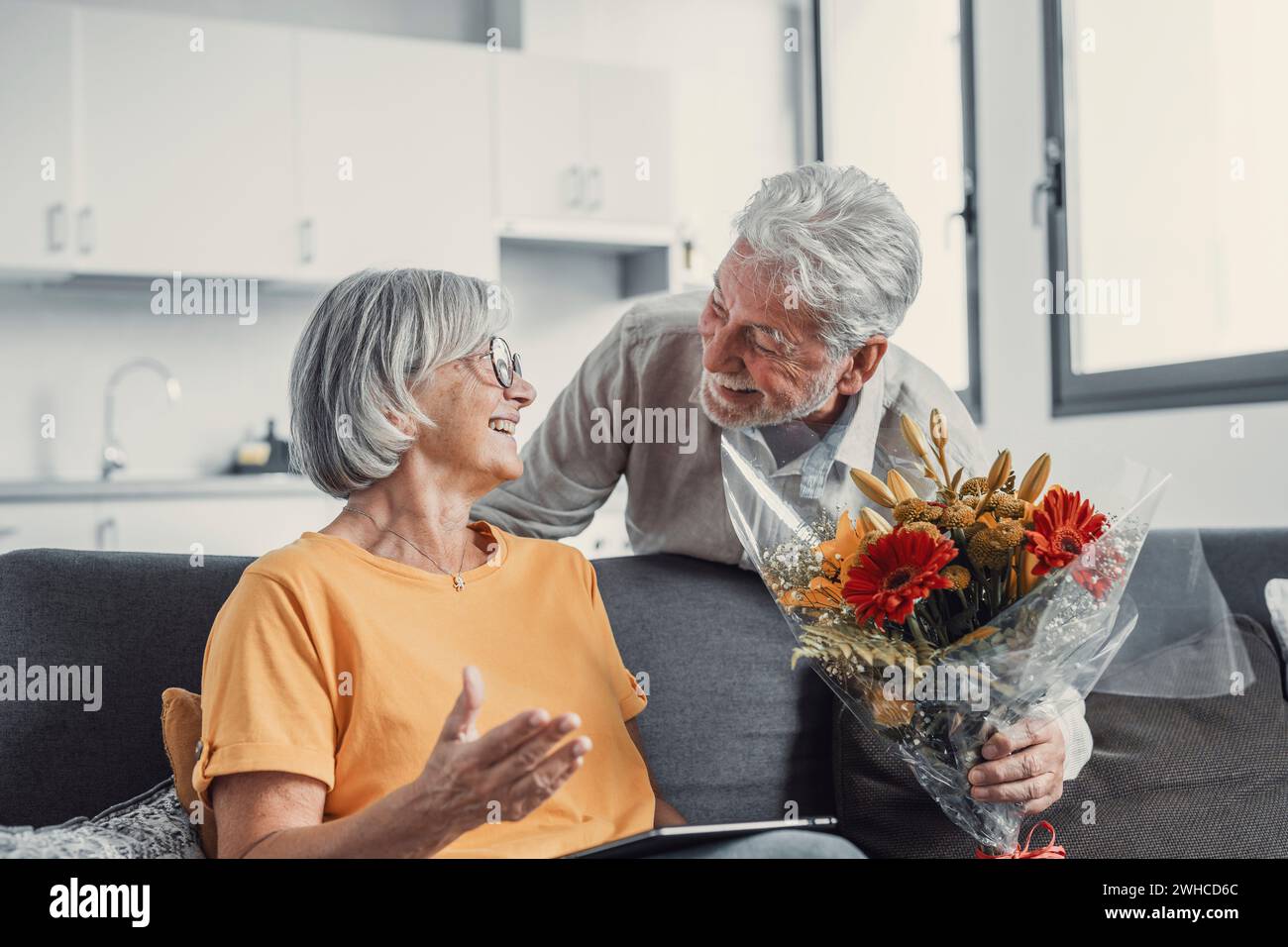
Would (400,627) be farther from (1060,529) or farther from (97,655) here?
(1060,529)

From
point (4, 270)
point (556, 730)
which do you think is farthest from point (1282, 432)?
point (4, 270)

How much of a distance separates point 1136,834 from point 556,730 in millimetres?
990

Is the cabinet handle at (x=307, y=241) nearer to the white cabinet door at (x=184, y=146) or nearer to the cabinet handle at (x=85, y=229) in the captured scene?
the white cabinet door at (x=184, y=146)

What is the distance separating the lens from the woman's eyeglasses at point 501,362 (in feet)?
4.98

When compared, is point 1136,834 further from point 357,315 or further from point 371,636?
point 357,315

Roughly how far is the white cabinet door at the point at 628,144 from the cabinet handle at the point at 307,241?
3.21 ft

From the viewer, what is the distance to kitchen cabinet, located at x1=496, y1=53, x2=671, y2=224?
4215 mm

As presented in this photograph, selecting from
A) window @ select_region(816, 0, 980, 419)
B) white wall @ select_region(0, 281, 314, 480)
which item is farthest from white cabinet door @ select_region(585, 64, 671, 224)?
white wall @ select_region(0, 281, 314, 480)

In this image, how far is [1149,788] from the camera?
64.8 inches

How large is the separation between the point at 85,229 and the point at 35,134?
30 cm

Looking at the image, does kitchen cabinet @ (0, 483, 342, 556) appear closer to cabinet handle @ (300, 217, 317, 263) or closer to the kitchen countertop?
the kitchen countertop

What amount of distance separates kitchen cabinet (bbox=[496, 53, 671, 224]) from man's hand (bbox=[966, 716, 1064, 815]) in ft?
10.7
